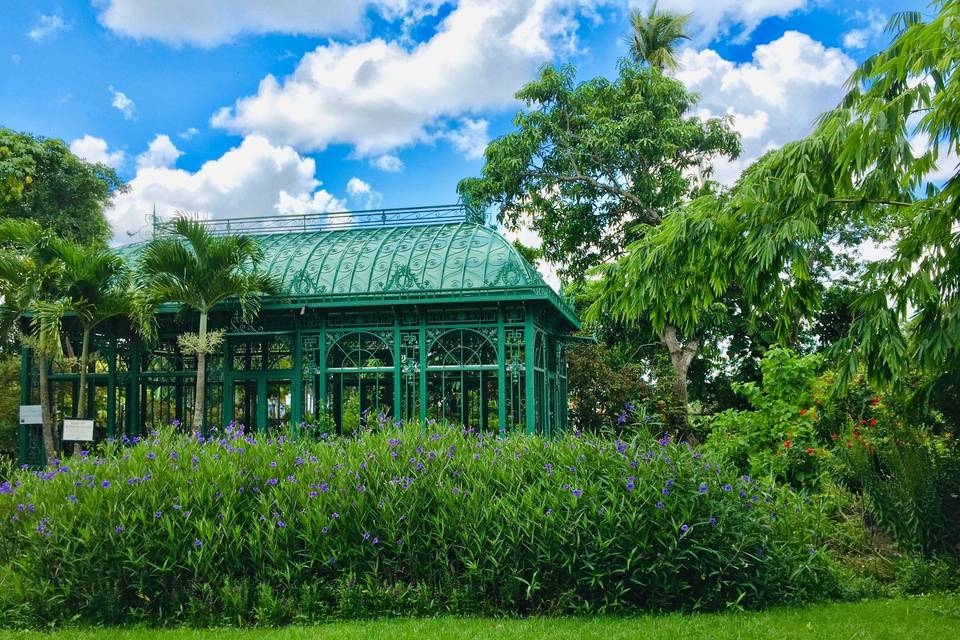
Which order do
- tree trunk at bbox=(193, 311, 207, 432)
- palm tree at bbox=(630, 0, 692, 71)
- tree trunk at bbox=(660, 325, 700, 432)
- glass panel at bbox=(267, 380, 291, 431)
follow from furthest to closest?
palm tree at bbox=(630, 0, 692, 71)
tree trunk at bbox=(660, 325, 700, 432)
glass panel at bbox=(267, 380, 291, 431)
tree trunk at bbox=(193, 311, 207, 432)

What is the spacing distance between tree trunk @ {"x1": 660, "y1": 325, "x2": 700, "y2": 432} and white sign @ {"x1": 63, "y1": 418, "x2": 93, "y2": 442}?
1279 cm

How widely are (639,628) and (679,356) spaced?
592 inches

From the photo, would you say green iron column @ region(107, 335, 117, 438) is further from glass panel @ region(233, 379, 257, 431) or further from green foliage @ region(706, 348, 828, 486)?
green foliage @ region(706, 348, 828, 486)

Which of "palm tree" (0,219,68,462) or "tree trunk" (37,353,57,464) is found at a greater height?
"palm tree" (0,219,68,462)

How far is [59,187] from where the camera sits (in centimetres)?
2361

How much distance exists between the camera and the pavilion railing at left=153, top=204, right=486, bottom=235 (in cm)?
1698

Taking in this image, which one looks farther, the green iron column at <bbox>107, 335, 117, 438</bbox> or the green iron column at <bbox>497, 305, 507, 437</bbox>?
the green iron column at <bbox>107, 335, 117, 438</bbox>

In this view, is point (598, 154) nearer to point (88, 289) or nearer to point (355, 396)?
point (355, 396)

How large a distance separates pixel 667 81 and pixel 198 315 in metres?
12.8

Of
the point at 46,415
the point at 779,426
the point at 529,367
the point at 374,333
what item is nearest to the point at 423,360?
the point at 374,333

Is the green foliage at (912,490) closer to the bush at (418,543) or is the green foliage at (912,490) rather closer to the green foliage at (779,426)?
the bush at (418,543)

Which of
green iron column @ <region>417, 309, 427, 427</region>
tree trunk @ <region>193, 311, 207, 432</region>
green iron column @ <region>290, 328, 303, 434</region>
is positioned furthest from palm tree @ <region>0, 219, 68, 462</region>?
green iron column @ <region>417, 309, 427, 427</region>

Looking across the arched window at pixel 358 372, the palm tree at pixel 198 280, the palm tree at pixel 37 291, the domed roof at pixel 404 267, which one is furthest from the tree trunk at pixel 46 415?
the arched window at pixel 358 372

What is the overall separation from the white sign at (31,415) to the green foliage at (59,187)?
306 inches
